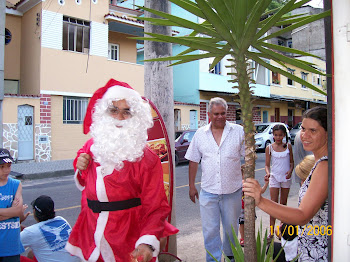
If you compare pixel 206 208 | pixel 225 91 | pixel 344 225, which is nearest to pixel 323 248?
pixel 344 225

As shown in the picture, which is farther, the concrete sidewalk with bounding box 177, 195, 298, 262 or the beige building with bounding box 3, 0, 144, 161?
the beige building with bounding box 3, 0, 144, 161

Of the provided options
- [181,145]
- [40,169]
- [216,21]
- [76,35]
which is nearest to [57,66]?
[76,35]

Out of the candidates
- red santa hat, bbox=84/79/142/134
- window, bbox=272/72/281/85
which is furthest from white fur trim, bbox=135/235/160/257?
window, bbox=272/72/281/85

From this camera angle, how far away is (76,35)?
608 inches

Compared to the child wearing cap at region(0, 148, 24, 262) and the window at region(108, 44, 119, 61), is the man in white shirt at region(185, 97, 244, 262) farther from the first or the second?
the window at region(108, 44, 119, 61)

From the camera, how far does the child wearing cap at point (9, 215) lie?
290 cm

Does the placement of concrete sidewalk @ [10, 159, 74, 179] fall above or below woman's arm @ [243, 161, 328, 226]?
below

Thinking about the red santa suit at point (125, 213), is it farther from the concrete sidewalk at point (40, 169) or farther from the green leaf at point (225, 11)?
the concrete sidewalk at point (40, 169)

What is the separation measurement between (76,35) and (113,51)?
8.72 feet

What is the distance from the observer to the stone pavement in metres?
4.30

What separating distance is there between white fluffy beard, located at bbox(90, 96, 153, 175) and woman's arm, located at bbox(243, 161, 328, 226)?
94cm

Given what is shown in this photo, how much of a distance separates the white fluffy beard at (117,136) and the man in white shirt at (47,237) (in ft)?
3.65

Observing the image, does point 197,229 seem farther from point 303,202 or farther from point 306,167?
point 303,202

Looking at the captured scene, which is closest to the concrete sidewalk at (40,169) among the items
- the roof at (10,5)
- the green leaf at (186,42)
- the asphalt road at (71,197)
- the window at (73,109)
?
the asphalt road at (71,197)
